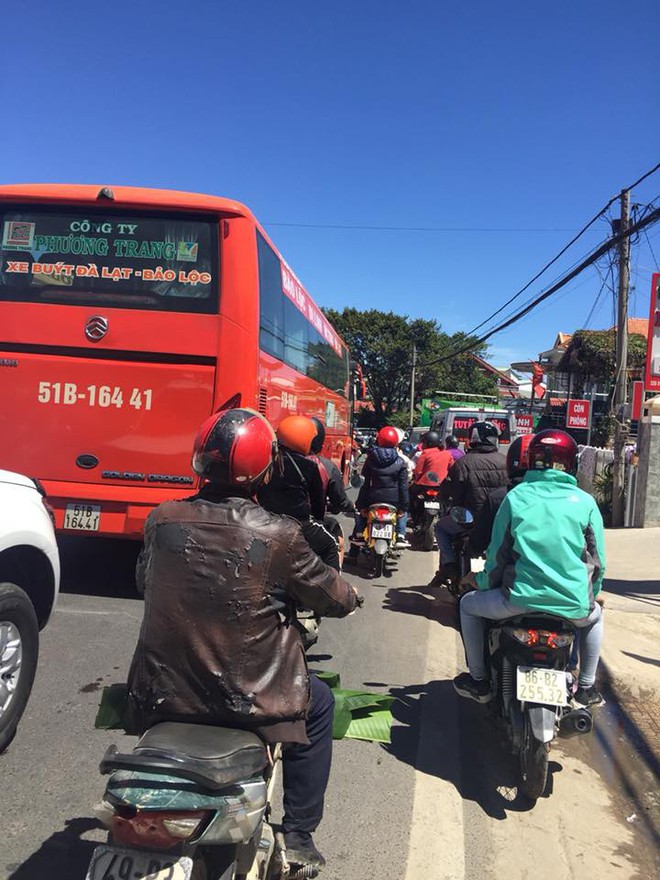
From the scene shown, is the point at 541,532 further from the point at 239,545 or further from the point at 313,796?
the point at 239,545

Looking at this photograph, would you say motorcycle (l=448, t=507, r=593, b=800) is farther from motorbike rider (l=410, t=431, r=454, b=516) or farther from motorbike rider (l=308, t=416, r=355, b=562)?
motorbike rider (l=410, t=431, r=454, b=516)

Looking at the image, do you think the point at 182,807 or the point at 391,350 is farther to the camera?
the point at 391,350

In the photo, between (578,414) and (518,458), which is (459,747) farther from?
(578,414)

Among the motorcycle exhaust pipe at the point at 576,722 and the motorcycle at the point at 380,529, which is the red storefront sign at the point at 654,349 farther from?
the motorcycle exhaust pipe at the point at 576,722

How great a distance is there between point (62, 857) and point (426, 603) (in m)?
4.72

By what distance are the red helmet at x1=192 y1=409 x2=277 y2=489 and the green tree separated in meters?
45.9

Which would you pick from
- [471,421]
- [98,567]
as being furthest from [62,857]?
[471,421]

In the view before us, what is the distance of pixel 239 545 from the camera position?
198cm

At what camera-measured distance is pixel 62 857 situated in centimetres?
262

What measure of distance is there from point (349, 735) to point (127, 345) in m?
4.02

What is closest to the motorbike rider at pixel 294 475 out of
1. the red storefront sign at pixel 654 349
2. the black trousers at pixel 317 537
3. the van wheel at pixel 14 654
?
the black trousers at pixel 317 537

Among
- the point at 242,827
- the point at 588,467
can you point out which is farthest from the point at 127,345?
the point at 588,467

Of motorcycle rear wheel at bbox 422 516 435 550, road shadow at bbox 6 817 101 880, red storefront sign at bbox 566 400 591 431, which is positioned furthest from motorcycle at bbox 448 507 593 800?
red storefront sign at bbox 566 400 591 431

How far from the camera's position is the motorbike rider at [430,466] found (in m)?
9.04
